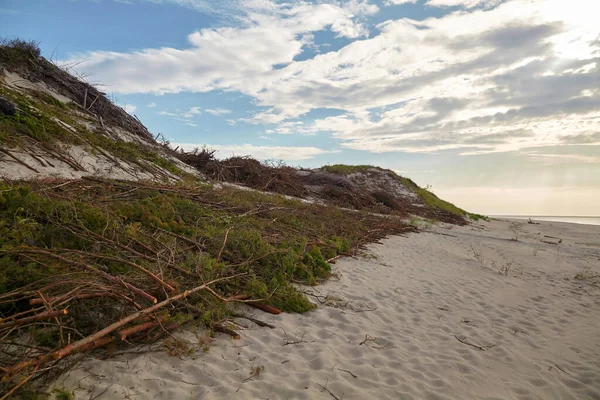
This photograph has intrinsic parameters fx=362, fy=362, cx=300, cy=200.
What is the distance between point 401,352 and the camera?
148 inches

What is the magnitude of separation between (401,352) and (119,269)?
3.11m

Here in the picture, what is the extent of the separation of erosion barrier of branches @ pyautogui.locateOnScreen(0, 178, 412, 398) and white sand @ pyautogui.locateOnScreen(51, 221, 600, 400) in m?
0.28

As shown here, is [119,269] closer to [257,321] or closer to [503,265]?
[257,321]

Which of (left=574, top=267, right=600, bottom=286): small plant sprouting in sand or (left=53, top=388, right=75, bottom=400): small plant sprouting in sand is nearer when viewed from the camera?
(left=53, top=388, right=75, bottom=400): small plant sprouting in sand

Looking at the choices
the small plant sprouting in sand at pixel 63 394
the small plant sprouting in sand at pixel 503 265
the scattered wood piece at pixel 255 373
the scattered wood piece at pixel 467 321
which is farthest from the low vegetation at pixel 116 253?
the small plant sprouting in sand at pixel 503 265

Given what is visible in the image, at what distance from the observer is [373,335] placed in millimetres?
4117

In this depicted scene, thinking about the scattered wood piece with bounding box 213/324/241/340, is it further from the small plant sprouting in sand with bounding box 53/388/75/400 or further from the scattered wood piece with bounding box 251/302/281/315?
the small plant sprouting in sand with bounding box 53/388/75/400

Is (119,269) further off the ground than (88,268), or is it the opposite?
(88,268)

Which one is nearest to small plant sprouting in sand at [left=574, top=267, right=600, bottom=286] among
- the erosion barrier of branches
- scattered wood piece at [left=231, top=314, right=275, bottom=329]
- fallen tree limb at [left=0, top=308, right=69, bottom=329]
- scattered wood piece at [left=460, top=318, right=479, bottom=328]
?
scattered wood piece at [left=460, top=318, right=479, bottom=328]

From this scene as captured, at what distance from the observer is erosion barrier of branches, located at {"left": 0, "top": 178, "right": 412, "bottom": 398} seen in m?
2.79

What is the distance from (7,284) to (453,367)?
4127 mm

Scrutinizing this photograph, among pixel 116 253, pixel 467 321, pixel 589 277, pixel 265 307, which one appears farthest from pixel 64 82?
pixel 589 277

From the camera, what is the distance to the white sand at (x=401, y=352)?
282cm

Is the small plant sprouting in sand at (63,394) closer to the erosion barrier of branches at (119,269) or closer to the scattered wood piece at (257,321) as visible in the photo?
the erosion barrier of branches at (119,269)
